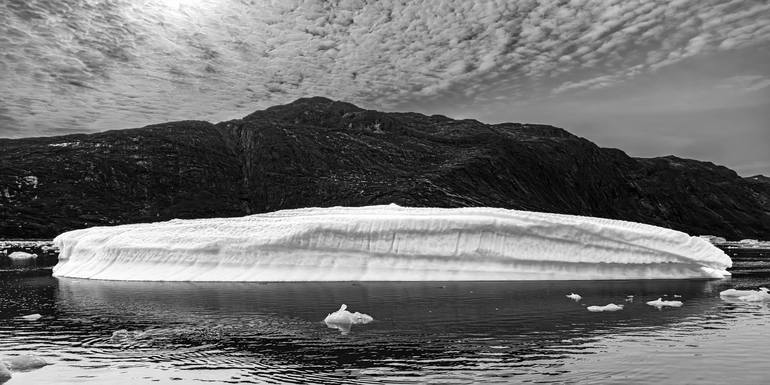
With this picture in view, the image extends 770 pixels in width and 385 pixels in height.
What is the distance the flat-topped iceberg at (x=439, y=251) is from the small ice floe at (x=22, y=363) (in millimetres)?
17444

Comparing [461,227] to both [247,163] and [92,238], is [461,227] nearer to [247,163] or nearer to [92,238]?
[92,238]

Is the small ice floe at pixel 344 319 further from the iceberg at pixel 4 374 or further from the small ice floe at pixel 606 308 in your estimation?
the iceberg at pixel 4 374

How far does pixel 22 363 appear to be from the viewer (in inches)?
498

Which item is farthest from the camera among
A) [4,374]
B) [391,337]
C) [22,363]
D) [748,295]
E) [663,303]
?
[748,295]

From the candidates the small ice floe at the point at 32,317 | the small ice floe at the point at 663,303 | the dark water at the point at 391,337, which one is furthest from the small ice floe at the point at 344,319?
the small ice floe at the point at 663,303

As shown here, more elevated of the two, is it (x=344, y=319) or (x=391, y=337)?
(x=344, y=319)

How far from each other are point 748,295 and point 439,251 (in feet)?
44.7

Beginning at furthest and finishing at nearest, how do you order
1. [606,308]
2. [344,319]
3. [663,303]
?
[663,303], [606,308], [344,319]

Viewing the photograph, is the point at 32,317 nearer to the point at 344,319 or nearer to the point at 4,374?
the point at 4,374

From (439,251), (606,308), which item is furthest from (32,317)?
(606,308)

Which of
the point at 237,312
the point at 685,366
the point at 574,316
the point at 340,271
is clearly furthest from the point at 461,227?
the point at 685,366

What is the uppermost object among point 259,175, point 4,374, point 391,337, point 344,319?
point 259,175

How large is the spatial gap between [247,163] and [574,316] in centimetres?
16945

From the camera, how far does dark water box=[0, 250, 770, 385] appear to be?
39.8ft
